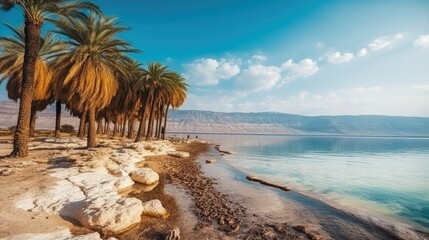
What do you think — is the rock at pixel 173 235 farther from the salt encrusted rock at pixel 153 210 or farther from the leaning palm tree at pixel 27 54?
the leaning palm tree at pixel 27 54

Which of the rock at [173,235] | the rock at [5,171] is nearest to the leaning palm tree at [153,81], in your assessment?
the rock at [5,171]

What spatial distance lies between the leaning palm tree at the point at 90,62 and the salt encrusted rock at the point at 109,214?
1449 centimetres

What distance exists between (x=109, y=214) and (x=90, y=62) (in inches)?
631

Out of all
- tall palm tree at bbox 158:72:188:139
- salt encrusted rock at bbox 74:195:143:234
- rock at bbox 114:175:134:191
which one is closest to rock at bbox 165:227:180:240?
salt encrusted rock at bbox 74:195:143:234

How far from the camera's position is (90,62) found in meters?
19.8

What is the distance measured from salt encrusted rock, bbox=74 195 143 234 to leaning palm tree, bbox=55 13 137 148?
14.5 m

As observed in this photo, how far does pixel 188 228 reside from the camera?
23.8 feet

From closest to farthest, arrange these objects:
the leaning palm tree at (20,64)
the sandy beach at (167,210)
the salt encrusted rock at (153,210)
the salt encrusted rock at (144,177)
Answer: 1. the sandy beach at (167,210)
2. the salt encrusted rock at (153,210)
3. the salt encrusted rock at (144,177)
4. the leaning palm tree at (20,64)

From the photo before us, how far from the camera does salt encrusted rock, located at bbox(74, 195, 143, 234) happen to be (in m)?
6.72

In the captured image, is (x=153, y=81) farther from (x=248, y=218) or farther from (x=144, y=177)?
(x=248, y=218)

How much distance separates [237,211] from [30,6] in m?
15.3

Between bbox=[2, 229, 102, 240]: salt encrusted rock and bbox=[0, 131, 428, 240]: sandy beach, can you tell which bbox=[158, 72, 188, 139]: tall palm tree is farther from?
bbox=[2, 229, 102, 240]: salt encrusted rock

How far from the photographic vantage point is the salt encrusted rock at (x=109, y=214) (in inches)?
265

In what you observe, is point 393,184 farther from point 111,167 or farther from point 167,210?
point 111,167
